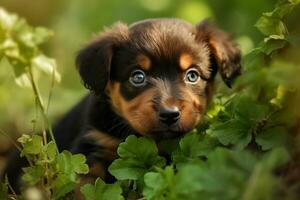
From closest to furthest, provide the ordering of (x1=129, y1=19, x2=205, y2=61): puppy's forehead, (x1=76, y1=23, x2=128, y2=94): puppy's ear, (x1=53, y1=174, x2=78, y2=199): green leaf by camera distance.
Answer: (x1=53, y1=174, x2=78, y2=199): green leaf
(x1=129, y1=19, x2=205, y2=61): puppy's forehead
(x1=76, y1=23, x2=128, y2=94): puppy's ear

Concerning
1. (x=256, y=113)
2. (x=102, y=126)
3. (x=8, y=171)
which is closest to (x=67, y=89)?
(x=8, y=171)

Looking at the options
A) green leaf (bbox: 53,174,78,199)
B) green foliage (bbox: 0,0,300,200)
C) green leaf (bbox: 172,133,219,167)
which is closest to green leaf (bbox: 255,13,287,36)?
green foliage (bbox: 0,0,300,200)

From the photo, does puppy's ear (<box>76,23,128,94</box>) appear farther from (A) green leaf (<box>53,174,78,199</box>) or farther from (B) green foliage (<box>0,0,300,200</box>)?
(A) green leaf (<box>53,174,78,199</box>)

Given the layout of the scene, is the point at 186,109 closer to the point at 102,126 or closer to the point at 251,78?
the point at 102,126

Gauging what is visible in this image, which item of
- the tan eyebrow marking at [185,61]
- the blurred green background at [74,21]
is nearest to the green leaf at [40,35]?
the tan eyebrow marking at [185,61]

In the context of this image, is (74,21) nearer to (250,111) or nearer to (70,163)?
(70,163)

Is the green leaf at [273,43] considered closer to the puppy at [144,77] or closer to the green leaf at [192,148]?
the green leaf at [192,148]
